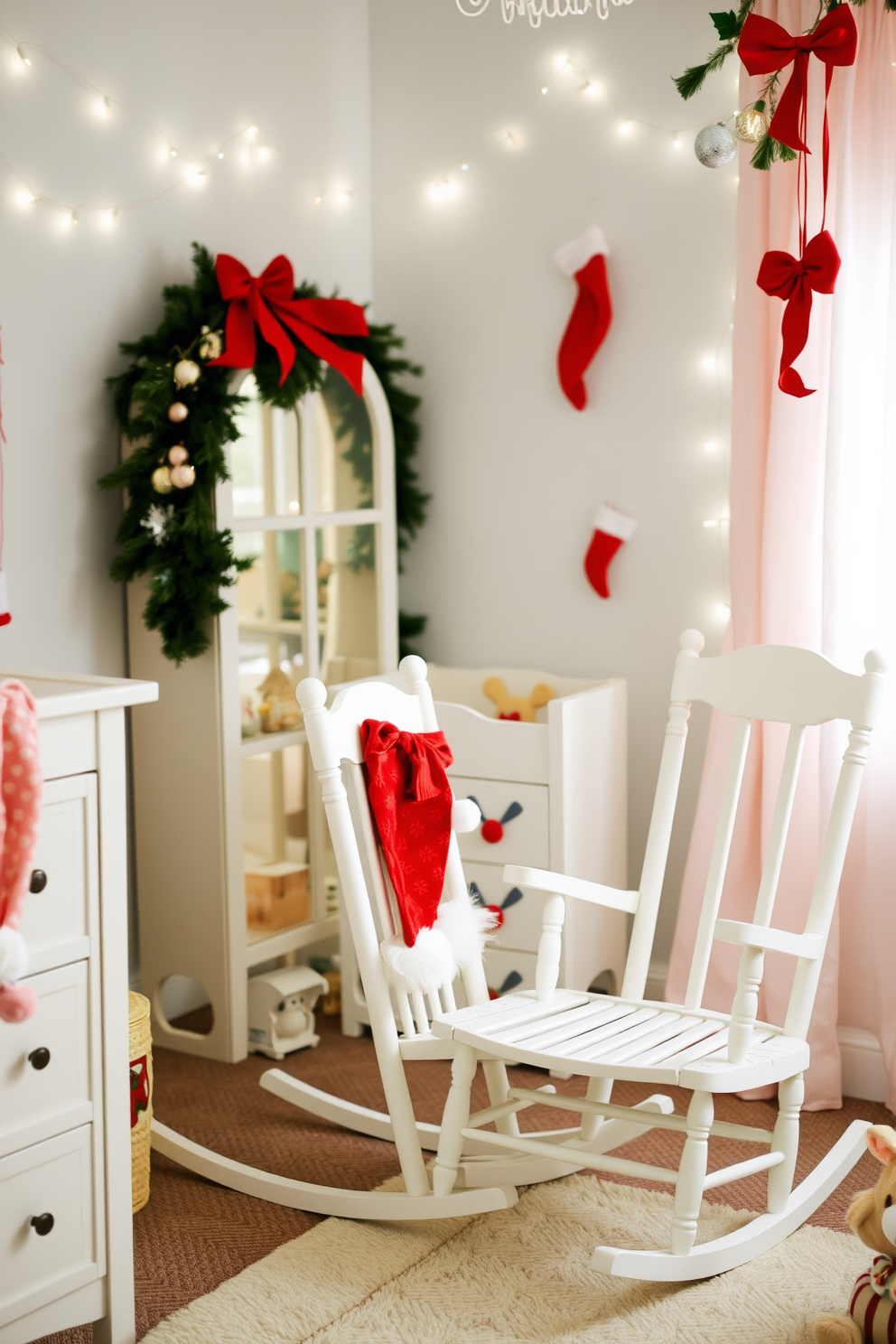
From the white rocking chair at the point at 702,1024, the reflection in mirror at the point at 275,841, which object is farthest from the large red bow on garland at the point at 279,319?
the white rocking chair at the point at 702,1024

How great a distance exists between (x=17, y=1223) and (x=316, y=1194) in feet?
1.93

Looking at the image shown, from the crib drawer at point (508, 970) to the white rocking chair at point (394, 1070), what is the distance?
0.45 meters

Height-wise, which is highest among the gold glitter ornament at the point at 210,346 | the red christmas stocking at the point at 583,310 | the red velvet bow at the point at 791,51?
the red velvet bow at the point at 791,51

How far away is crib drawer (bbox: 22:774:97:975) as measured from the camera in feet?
5.48

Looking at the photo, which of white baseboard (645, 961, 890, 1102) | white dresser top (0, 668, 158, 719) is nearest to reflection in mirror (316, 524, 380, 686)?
white dresser top (0, 668, 158, 719)

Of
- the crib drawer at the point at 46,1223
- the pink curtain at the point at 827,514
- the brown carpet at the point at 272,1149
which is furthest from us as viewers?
the pink curtain at the point at 827,514

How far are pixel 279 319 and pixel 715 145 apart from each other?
3.28ft

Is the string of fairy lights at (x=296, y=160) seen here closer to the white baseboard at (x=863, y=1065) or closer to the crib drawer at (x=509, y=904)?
the crib drawer at (x=509, y=904)

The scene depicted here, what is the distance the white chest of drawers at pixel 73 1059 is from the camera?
1660 mm

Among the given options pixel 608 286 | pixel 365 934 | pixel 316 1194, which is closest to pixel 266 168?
pixel 608 286

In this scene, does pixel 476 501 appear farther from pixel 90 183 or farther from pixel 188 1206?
pixel 188 1206

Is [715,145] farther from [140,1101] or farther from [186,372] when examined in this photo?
[140,1101]

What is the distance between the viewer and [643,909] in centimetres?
228

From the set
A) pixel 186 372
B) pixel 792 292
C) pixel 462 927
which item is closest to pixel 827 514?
pixel 792 292
